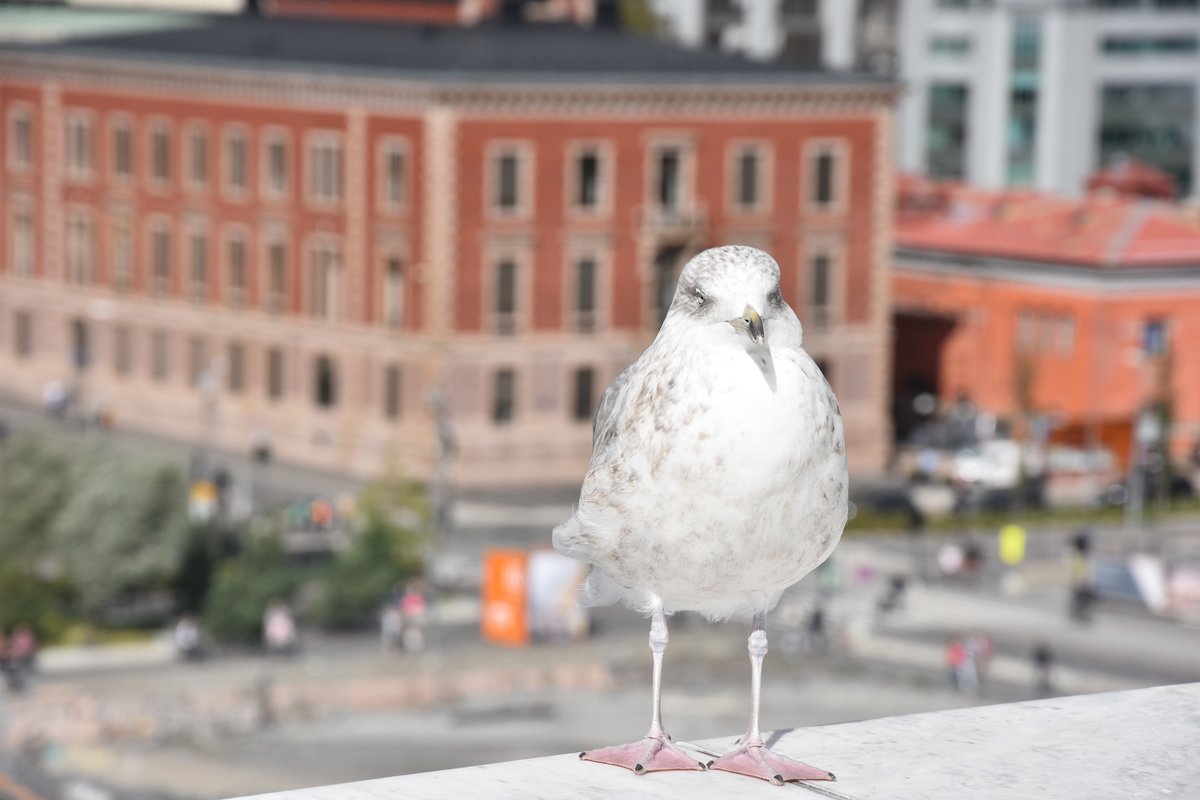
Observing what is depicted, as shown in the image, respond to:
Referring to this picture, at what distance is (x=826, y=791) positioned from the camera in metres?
13.3

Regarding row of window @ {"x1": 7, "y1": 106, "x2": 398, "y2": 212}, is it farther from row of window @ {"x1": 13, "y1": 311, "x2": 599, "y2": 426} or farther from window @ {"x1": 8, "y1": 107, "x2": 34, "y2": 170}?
row of window @ {"x1": 13, "y1": 311, "x2": 599, "y2": 426}

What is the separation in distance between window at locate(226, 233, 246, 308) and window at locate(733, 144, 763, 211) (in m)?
17.6

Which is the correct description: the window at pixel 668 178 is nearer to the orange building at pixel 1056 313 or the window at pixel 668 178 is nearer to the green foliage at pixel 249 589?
the orange building at pixel 1056 313

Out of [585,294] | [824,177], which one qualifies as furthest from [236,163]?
[824,177]

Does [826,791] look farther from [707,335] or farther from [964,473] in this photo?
[964,473]

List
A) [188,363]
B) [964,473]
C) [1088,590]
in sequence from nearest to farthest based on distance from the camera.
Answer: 1. [1088,590]
2. [964,473]
3. [188,363]

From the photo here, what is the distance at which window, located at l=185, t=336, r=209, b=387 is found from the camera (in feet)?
334

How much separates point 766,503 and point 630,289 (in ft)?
272

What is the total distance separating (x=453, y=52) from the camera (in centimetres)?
9606

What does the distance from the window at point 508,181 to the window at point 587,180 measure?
2014mm

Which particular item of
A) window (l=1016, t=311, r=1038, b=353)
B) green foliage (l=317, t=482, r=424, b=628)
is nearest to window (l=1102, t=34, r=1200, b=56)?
window (l=1016, t=311, r=1038, b=353)

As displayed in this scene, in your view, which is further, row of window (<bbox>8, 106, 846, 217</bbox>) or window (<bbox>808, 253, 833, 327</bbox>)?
window (<bbox>808, 253, 833, 327</bbox>)

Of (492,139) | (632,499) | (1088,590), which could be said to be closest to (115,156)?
(492,139)

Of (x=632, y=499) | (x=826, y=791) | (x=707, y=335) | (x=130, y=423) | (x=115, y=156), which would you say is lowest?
(x=130, y=423)
